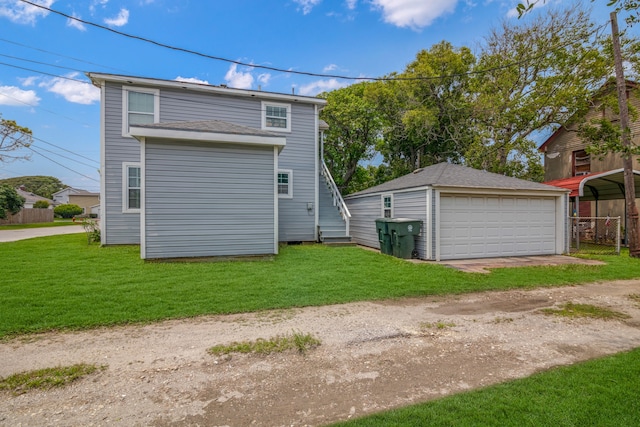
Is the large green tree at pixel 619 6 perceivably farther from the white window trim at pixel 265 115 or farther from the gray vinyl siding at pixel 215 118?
the white window trim at pixel 265 115

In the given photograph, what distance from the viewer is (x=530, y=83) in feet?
56.8

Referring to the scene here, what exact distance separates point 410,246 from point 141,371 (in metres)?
8.08

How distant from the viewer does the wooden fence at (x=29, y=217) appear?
2756cm

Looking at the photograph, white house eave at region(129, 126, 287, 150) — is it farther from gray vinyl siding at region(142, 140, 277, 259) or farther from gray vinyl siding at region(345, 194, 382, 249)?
gray vinyl siding at region(345, 194, 382, 249)

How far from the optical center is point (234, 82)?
1234 cm

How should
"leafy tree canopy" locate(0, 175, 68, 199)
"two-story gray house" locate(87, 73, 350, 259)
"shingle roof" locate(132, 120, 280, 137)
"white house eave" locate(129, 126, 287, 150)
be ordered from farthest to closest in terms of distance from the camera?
"leafy tree canopy" locate(0, 175, 68, 199) < "two-story gray house" locate(87, 73, 350, 259) < "shingle roof" locate(132, 120, 280, 137) < "white house eave" locate(129, 126, 287, 150)

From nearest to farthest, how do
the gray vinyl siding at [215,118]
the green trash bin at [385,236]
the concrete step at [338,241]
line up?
1. the green trash bin at [385,236]
2. the gray vinyl siding at [215,118]
3. the concrete step at [338,241]

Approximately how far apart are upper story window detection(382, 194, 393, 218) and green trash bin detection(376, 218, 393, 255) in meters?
0.88

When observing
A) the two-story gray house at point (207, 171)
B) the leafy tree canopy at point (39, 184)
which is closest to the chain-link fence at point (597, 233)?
the two-story gray house at point (207, 171)

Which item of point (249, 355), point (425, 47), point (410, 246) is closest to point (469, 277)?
point (410, 246)

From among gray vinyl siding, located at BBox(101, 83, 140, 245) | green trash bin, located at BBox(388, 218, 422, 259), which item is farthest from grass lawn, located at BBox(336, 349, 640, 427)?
gray vinyl siding, located at BBox(101, 83, 140, 245)

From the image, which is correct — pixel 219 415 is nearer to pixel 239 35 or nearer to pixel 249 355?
pixel 249 355

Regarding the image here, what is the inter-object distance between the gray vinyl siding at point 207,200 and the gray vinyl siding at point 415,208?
175 inches

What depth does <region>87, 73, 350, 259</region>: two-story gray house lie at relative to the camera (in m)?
8.29
